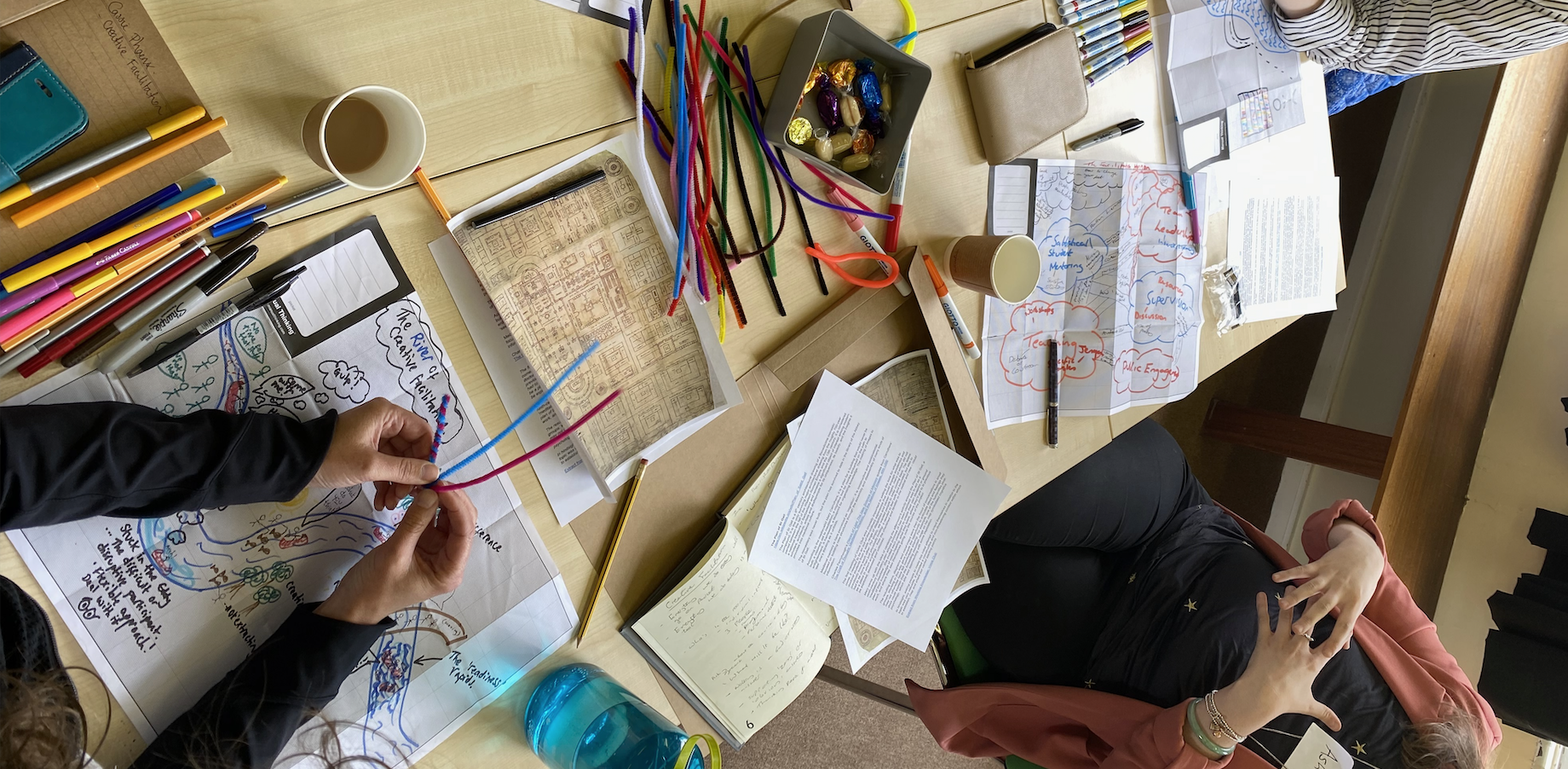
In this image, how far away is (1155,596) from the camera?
1.19m

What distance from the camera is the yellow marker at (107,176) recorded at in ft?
1.89

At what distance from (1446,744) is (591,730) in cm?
109

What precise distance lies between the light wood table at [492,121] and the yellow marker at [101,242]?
37 mm

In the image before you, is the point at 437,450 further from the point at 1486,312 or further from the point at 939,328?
the point at 1486,312

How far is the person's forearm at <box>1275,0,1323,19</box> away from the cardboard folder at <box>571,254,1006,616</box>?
0.76 metres

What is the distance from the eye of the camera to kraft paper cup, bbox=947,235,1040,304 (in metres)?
0.93

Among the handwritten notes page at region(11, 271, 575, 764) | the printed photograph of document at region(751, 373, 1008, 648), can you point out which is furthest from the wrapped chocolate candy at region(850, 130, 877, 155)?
the handwritten notes page at region(11, 271, 575, 764)

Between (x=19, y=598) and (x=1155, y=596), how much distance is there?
4.21ft

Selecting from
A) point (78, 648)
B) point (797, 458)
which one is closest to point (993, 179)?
point (797, 458)

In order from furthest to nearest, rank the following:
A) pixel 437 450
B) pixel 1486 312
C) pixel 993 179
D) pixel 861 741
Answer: pixel 861 741 < pixel 1486 312 < pixel 993 179 < pixel 437 450

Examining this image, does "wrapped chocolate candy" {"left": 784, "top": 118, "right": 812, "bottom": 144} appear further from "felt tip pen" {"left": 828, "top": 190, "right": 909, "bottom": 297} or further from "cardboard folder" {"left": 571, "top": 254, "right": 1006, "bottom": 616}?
"cardboard folder" {"left": 571, "top": 254, "right": 1006, "bottom": 616}

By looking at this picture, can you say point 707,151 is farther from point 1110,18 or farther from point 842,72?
point 1110,18

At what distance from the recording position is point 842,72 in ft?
2.86

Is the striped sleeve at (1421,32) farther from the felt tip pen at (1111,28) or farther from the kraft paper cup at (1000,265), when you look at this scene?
the kraft paper cup at (1000,265)
